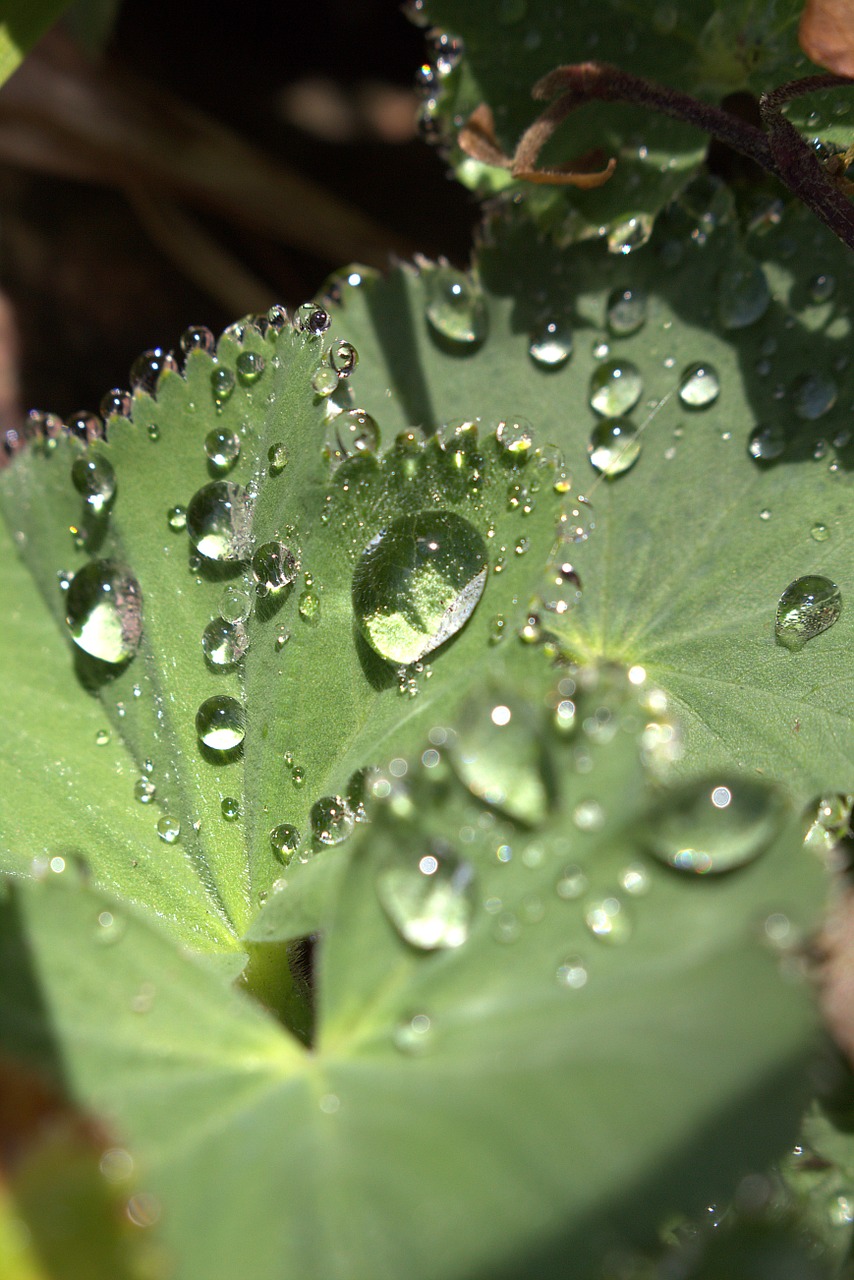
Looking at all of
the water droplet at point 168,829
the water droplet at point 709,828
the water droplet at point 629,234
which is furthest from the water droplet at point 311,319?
the water droplet at point 709,828

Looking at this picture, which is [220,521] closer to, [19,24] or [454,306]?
[454,306]

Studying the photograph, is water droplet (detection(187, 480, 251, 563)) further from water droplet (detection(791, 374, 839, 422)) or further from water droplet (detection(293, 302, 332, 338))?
water droplet (detection(791, 374, 839, 422))

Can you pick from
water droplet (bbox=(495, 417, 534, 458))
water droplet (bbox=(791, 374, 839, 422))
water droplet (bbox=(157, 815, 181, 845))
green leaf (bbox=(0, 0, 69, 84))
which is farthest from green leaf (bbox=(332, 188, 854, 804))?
green leaf (bbox=(0, 0, 69, 84))

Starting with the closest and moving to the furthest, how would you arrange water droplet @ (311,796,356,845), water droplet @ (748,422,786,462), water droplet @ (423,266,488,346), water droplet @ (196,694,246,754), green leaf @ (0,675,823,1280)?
green leaf @ (0,675,823,1280) < water droplet @ (311,796,356,845) < water droplet @ (196,694,246,754) < water droplet @ (748,422,786,462) < water droplet @ (423,266,488,346)

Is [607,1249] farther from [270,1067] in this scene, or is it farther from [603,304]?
[603,304]

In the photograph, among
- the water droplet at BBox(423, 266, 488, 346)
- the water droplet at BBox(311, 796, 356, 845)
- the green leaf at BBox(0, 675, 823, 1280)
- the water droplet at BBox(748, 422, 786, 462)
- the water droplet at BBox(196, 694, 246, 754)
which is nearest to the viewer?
the green leaf at BBox(0, 675, 823, 1280)

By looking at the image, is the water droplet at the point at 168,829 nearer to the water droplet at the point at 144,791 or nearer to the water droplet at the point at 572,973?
the water droplet at the point at 144,791
